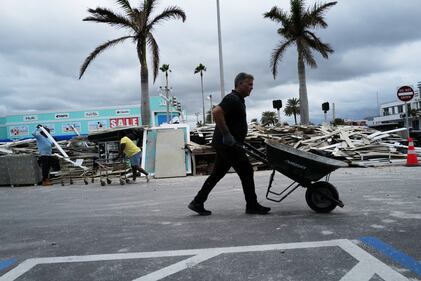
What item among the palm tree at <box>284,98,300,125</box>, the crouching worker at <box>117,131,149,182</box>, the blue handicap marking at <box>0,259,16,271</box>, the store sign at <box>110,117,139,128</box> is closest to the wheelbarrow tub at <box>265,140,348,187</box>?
the blue handicap marking at <box>0,259,16,271</box>

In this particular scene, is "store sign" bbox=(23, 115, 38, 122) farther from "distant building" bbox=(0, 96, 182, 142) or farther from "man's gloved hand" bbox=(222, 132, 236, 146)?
"man's gloved hand" bbox=(222, 132, 236, 146)

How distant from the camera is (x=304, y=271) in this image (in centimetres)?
302

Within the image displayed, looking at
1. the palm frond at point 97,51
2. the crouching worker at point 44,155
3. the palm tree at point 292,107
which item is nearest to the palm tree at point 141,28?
the palm frond at point 97,51

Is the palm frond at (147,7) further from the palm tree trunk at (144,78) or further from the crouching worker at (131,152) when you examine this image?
the crouching worker at (131,152)

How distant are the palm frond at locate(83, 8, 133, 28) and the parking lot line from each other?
15480mm

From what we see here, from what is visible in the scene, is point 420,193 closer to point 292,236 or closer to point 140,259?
point 292,236

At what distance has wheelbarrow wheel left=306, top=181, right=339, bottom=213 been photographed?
5027 millimetres

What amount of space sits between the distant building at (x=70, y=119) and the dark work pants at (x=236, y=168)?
124ft

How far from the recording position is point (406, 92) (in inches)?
531

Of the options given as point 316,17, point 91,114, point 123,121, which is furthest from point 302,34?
point 91,114

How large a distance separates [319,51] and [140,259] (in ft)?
66.3

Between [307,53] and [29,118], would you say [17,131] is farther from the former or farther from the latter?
[307,53]

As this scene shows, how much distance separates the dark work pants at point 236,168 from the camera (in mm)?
5125

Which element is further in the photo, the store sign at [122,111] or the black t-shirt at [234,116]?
the store sign at [122,111]
